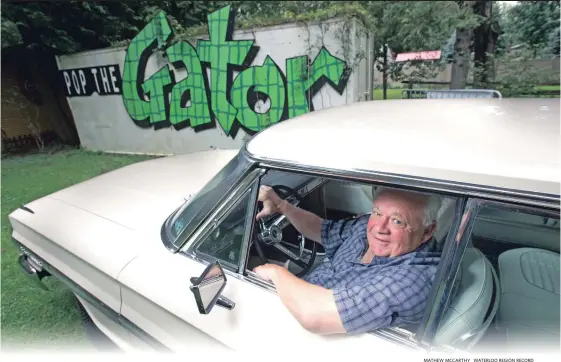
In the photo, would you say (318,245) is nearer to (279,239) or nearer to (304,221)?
(304,221)

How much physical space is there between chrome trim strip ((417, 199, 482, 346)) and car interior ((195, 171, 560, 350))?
0.05 m

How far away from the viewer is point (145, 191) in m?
2.23

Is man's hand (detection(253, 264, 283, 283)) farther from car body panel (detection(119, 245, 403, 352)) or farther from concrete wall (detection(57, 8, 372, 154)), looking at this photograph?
concrete wall (detection(57, 8, 372, 154))

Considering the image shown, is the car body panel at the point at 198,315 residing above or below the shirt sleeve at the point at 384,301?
below

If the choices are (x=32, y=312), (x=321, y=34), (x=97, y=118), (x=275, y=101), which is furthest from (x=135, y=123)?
(x=32, y=312)

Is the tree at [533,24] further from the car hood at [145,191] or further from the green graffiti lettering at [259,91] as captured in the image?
the car hood at [145,191]

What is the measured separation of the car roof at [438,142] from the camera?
957 mm

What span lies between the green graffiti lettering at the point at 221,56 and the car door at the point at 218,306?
5.46 metres

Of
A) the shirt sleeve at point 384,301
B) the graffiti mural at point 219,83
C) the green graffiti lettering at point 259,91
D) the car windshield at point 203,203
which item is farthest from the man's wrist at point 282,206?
the green graffiti lettering at point 259,91

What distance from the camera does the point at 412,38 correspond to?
6676mm

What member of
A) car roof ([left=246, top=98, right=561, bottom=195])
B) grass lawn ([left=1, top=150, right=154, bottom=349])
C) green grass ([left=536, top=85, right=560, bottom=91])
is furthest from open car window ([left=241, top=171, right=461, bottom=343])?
green grass ([left=536, top=85, right=560, bottom=91])

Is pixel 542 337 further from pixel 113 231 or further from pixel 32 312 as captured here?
pixel 32 312

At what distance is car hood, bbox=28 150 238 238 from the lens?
6.27 ft

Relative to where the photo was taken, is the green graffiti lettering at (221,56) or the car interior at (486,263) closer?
the car interior at (486,263)
